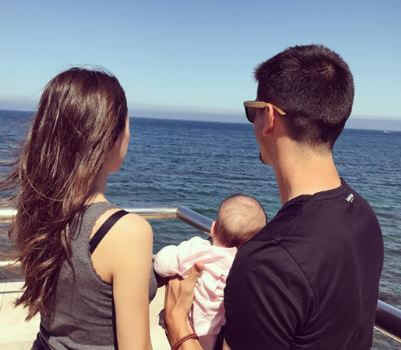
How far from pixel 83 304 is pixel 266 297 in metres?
0.75

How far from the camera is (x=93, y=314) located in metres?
1.66

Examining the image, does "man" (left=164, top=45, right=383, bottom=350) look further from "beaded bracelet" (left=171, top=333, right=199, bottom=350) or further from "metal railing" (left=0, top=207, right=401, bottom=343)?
"beaded bracelet" (left=171, top=333, right=199, bottom=350)

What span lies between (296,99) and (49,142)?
953mm

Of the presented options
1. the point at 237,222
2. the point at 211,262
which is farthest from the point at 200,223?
the point at 211,262

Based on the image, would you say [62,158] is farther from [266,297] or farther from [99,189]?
[266,297]

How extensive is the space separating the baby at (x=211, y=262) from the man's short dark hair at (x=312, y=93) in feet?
2.99

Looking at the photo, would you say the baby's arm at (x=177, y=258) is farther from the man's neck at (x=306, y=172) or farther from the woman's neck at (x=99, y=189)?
the man's neck at (x=306, y=172)

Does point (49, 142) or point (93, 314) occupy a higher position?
point (49, 142)

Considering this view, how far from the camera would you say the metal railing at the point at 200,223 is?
164 centimetres

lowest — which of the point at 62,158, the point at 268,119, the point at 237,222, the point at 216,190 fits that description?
the point at 216,190

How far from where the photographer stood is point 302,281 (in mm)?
1269

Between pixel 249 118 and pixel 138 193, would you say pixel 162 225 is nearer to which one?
pixel 138 193

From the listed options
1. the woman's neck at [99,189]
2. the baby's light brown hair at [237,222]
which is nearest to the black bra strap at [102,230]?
the woman's neck at [99,189]

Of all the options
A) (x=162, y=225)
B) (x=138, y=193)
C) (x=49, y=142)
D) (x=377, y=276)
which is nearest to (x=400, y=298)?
(x=162, y=225)
